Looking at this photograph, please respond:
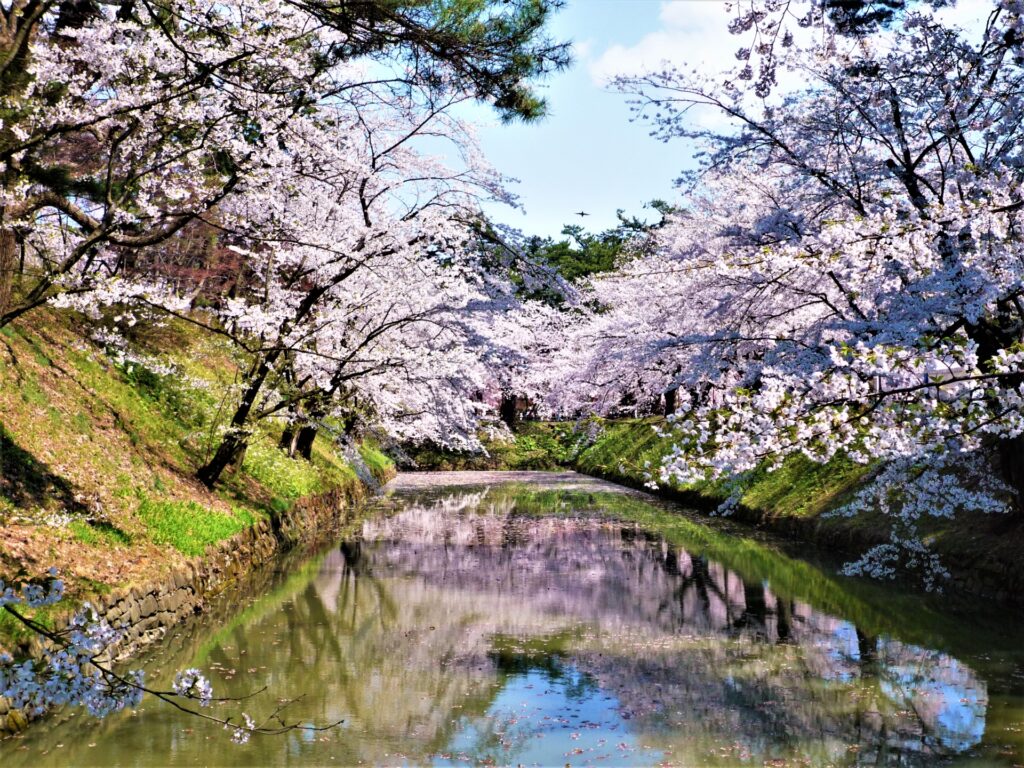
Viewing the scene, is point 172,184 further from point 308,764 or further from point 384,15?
point 308,764

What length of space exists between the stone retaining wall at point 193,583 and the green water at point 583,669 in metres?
0.27

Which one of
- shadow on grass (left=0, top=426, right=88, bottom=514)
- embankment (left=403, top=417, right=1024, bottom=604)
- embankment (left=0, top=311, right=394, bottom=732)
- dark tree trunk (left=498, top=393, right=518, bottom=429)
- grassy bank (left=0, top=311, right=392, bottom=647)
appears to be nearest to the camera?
embankment (left=0, top=311, right=394, bottom=732)

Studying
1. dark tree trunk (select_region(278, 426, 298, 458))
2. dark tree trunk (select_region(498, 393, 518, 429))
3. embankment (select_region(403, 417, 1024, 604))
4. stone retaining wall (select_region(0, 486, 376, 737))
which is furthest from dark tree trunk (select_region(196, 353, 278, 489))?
dark tree trunk (select_region(498, 393, 518, 429))

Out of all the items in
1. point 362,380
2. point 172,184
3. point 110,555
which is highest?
point 172,184

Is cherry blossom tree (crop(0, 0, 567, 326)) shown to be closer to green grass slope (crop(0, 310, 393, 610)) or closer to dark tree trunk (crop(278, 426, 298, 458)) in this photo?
green grass slope (crop(0, 310, 393, 610))

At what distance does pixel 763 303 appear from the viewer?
15.0m

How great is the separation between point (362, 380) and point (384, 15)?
12394 mm

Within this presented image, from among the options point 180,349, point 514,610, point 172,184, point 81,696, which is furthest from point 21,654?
point 180,349

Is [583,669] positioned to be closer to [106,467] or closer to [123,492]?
[123,492]

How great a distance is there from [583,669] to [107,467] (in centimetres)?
694

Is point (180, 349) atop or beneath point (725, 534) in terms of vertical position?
atop

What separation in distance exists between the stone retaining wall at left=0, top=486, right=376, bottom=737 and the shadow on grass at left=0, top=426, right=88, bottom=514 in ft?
4.59

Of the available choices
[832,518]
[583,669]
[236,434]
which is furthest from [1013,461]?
[236,434]

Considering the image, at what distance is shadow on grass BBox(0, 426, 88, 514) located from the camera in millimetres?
9820
